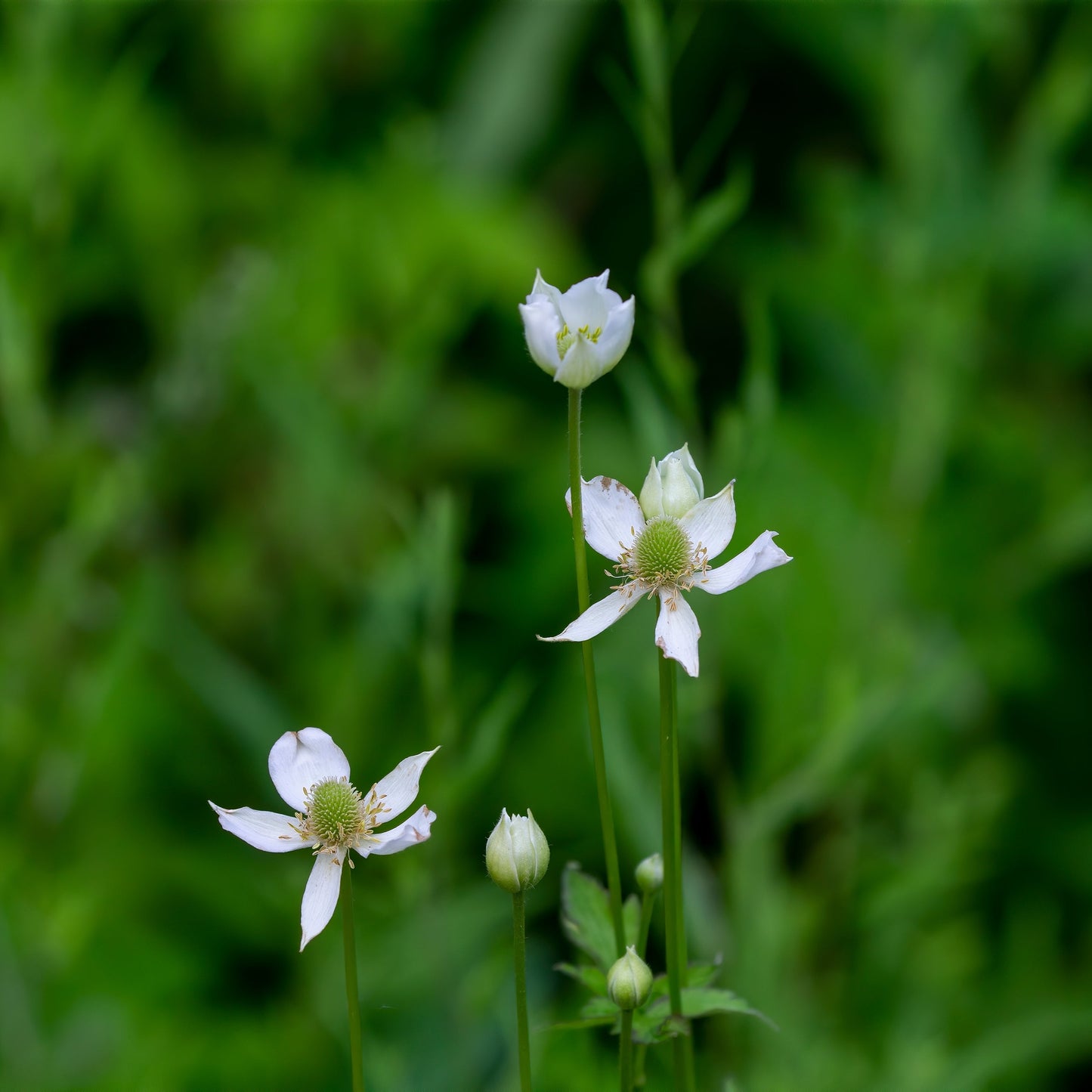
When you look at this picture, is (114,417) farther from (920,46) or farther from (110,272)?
(920,46)

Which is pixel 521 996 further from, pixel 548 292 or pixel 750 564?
pixel 548 292

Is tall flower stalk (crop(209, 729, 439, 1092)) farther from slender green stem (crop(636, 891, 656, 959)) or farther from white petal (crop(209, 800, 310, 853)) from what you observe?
slender green stem (crop(636, 891, 656, 959))

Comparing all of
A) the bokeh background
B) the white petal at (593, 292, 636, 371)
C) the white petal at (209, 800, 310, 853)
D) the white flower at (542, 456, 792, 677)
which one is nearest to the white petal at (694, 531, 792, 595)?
the white flower at (542, 456, 792, 677)

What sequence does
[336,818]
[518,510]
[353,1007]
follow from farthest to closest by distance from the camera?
[518,510]
[336,818]
[353,1007]

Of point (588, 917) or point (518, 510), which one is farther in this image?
point (518, 510)

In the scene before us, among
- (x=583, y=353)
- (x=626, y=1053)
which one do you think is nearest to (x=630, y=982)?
(x=626, y=1053)

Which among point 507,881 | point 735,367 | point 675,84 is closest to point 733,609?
point 735,367

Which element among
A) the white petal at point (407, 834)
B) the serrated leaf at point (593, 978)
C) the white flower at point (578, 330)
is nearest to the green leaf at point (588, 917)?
the serrated leaf at point (593, 978)
